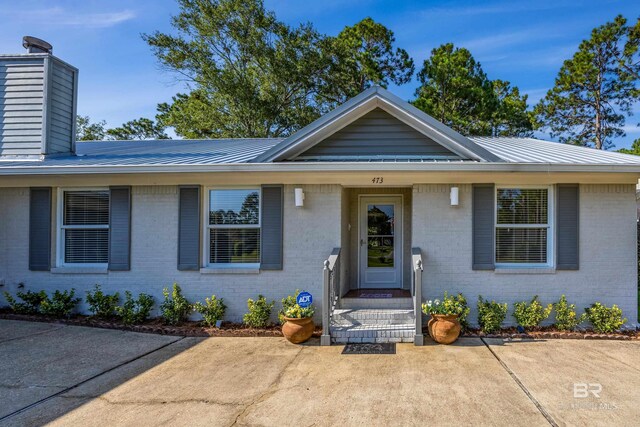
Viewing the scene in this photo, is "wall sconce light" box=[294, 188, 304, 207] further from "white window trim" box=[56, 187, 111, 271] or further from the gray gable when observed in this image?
"white window trim" box=[56, 187, 111, 271]

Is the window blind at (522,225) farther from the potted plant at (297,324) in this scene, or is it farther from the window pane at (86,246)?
the window pane at (86,246)

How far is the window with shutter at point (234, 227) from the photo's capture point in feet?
24.7

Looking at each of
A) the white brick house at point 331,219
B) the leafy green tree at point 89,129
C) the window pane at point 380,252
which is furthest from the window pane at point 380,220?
the leafy green tree at point 89,129

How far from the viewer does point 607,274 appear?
693 centimetres

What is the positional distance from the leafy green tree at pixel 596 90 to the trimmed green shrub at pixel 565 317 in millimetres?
17478

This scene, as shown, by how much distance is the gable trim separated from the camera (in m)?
7.12

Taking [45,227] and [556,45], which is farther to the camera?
[556,45]

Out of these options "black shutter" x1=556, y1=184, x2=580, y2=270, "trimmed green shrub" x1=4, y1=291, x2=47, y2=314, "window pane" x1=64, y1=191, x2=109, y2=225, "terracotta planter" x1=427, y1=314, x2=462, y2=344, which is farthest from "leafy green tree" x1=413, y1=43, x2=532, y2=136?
"trimmed green shrub" x1=4, y1=291, x2=47, y2=314

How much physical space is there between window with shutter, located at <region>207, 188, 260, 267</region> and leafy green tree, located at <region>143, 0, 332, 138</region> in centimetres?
1367

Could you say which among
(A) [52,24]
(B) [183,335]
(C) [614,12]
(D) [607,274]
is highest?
(C) [614,12]

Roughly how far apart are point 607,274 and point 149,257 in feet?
26.8

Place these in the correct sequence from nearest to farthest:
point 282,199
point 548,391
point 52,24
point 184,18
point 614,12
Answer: point 548,391 < point 282,199 < point 52,24 < point 614,12 < point 184,18

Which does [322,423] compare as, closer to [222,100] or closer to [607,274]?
[607,274]

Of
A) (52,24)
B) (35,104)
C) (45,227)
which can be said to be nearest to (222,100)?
(52,24)
